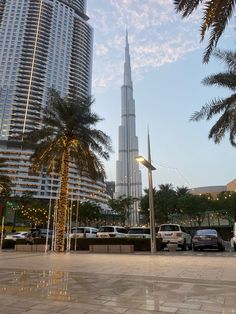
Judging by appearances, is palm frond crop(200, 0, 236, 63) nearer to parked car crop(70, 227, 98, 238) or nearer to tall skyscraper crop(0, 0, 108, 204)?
parked car crop(70, 227, 98, 238)

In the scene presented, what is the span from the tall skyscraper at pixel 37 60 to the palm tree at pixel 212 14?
4745 inches

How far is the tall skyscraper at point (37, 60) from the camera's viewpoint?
13438cm

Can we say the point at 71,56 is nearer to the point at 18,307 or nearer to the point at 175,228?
the point at 175,228

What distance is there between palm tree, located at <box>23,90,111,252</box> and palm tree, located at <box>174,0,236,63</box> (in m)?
14.2

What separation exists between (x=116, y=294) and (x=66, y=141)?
16.9m

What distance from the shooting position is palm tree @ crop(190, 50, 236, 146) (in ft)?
62.5

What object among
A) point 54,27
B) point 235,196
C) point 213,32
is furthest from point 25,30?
point 213,32

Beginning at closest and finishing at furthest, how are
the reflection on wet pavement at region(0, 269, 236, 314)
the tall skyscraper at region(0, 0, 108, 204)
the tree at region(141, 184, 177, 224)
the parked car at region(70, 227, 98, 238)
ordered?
the reflection on wet pavement at region(0, 269, 236, 314) → the parked car at region(70, 227, 98, 238) → the tree at region(141, 184, 177, 224) → the tall skyscraper at region(0, 0, 108, 204)

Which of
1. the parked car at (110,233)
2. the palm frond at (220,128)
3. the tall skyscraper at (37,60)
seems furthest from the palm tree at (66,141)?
the tall skyscraper at (37,60)

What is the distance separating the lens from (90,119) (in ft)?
75.1

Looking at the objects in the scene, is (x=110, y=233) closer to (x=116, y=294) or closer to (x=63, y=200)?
(x=63, y=200)

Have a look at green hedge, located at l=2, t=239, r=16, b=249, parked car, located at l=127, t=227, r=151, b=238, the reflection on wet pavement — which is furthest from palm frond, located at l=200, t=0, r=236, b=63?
green hedge, located at l=2, t=239, r=16, b=249

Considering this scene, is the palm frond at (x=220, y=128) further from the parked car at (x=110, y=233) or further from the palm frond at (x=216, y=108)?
the parked car at (x=110, y=233)

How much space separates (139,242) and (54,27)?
15274 centimetres
